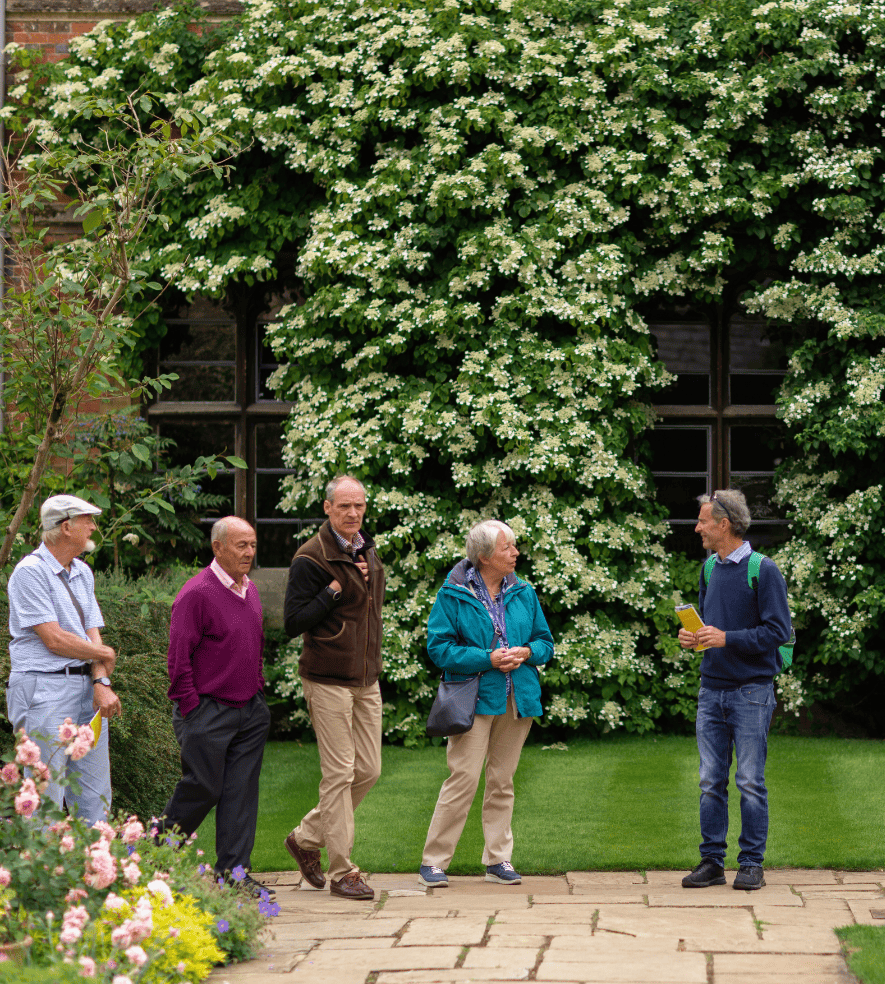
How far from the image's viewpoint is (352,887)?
5.59 meters

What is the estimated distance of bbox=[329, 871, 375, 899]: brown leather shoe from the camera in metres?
5.56

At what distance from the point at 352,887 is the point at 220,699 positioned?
3.56 feet

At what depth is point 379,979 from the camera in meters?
4.18

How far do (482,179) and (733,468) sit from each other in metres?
3.31

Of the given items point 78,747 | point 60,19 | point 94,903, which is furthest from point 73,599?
point 60,19

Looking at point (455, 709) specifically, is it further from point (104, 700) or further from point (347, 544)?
point (104, 700)

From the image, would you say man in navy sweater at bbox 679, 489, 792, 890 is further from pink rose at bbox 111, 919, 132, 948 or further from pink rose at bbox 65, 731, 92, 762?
pink rose at bbox 111, 919, 132, 948

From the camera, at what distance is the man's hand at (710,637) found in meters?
5.62

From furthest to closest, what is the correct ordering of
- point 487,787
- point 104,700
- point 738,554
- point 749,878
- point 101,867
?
point 487,787, point 738,554, point 749,878, point 104,700, point 101,867

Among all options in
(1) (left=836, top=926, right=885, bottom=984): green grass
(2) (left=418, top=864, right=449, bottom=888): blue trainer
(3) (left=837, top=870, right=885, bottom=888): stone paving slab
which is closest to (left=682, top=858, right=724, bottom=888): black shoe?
(3) (left=837, top=870, right=885, bottom=888): stone paving slab

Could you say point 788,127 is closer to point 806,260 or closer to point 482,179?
point 806,260

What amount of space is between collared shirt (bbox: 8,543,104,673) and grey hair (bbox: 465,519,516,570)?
187 centimetres

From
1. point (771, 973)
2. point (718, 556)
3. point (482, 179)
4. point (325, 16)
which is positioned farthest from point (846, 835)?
point (325, 16)

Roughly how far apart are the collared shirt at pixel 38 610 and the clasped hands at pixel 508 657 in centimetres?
189
